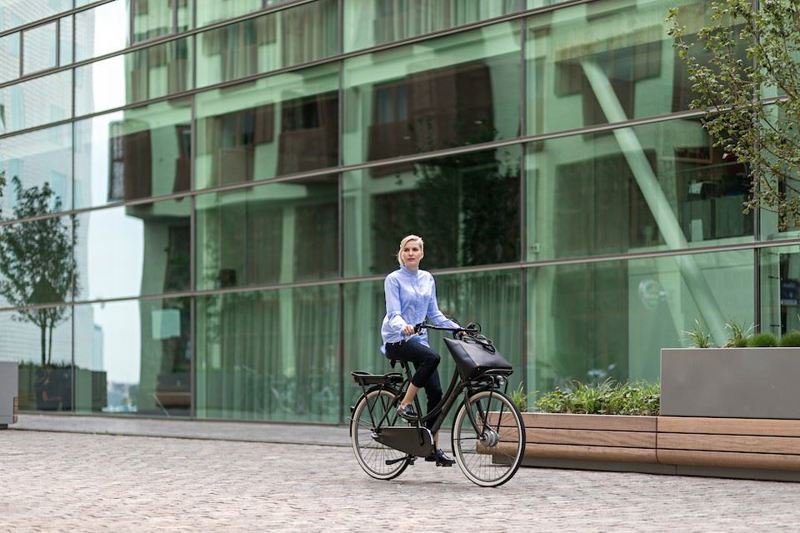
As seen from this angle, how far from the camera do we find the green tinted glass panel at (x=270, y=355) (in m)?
20.0

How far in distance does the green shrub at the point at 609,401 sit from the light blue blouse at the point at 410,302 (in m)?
2.01

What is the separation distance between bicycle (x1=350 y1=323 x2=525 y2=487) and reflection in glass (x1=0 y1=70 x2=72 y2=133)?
16171 millimetres

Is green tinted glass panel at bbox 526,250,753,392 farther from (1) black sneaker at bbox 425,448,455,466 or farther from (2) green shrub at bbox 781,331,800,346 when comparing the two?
(1) black sneaker at bbox 425,448,455,466

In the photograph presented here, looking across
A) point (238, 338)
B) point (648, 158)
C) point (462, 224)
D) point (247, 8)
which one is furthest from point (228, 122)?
point (648, 158)

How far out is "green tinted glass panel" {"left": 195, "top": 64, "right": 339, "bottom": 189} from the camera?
66.5ft

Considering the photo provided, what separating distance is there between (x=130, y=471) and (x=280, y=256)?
9.31 metres

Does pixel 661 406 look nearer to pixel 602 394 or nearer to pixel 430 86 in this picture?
pixel 602 394

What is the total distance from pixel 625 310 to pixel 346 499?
778 centimetres

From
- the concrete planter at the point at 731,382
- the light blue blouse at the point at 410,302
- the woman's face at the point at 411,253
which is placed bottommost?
the concrete planter at the point at 731,382

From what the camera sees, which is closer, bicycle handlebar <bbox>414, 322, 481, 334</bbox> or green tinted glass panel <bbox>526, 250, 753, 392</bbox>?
bicycle handlebar <bbox>414, 322, 481, 334</bbox>

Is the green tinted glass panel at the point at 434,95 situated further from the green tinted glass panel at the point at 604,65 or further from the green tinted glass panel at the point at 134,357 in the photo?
the green tinted glass panel at the point at 134,357

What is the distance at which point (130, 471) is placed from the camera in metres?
11.7

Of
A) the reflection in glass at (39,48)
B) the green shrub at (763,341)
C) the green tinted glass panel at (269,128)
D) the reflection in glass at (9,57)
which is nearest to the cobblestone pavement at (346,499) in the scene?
the green shrub at (763,341)

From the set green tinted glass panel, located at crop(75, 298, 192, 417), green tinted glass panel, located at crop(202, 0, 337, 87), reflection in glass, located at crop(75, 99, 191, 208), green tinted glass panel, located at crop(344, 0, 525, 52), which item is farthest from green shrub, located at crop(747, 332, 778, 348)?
reflection in glass, located at crop(75, 99, 191, 208)
